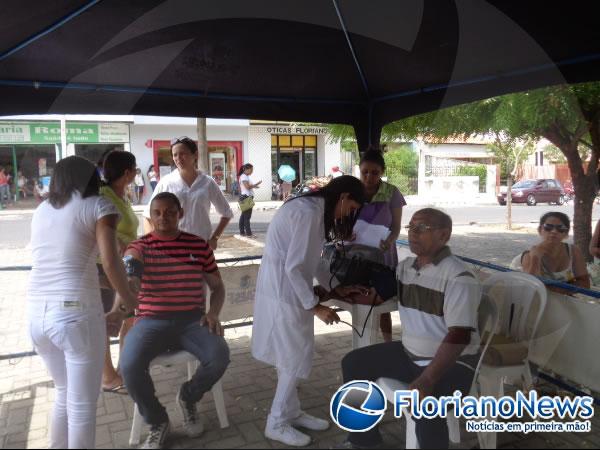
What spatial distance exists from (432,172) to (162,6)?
2671 centimetres

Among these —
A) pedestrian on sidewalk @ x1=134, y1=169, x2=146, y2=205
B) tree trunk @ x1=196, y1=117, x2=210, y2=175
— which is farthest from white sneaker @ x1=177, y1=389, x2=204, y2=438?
pedestrian on sidewalk @ x1=134, y1=169, x2=146, y2=205

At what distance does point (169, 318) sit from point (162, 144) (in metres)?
20.0

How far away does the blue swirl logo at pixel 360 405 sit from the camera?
2775 mm

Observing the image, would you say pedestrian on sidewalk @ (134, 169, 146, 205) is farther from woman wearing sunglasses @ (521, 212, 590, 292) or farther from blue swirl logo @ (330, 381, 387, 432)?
blue swirl logo @ (330, 381, 387, 432)

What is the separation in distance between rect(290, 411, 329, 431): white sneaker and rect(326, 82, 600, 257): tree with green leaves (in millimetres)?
4448

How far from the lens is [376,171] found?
13.0ft

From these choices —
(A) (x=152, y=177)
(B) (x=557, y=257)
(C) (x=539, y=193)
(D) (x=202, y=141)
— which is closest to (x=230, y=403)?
(B) (x=557, y=257)

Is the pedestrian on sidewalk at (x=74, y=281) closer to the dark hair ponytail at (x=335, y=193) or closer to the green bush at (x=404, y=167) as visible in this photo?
the dark hair ponytail at (x=335, y=193)

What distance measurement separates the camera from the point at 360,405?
283cm

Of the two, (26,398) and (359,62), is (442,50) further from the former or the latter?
(26,398)

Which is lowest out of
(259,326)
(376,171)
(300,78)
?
(259,326)

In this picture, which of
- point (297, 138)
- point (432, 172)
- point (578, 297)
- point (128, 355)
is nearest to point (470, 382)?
point (578, 297)

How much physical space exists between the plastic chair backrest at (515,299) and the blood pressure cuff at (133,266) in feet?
6.48

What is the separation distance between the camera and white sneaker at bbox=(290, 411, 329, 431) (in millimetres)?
3004
